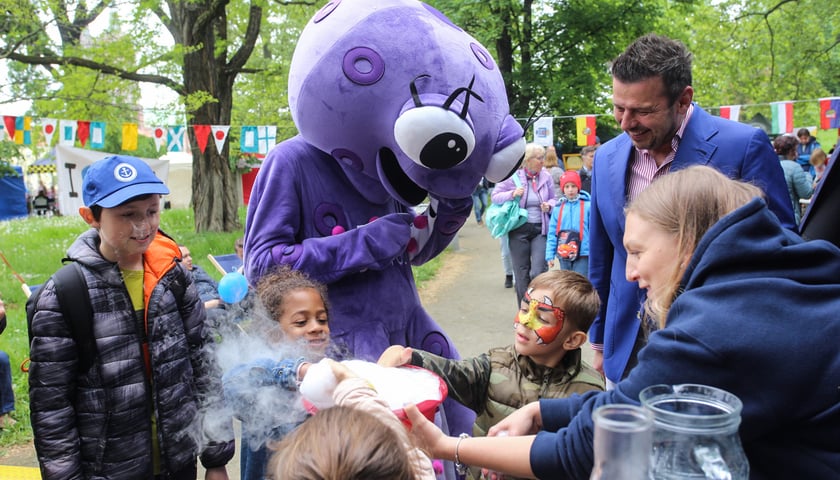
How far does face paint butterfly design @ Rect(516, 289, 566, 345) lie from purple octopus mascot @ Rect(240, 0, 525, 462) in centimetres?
61

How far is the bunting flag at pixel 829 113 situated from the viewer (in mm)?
14133

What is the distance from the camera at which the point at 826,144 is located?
2778cm

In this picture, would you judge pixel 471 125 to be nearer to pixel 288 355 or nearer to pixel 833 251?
pixel 288 355

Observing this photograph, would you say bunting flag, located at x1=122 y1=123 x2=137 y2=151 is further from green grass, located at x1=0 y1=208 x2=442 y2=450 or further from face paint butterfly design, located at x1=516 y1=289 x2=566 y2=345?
face paint butterfly design, located at x1=516 y1=289 x2=566 y2=345

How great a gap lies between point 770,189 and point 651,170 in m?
0.48

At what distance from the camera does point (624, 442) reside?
1011 millimetres

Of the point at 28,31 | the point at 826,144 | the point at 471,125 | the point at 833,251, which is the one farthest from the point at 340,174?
the point at 826,144

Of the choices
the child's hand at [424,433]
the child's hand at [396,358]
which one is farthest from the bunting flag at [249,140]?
the child's hand at [424,433]

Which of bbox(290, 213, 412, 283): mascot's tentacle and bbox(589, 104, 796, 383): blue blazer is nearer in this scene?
bbox(589, 104, 796, 383): blue blazer

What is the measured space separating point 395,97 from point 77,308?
1461 mm

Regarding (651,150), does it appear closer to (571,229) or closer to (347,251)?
(347,251)

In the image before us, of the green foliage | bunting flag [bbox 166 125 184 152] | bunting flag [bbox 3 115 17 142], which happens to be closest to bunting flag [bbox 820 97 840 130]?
the green foliage

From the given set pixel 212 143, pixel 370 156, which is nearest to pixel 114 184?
pixel 370 156

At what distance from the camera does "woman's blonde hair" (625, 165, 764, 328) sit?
1420 mm
